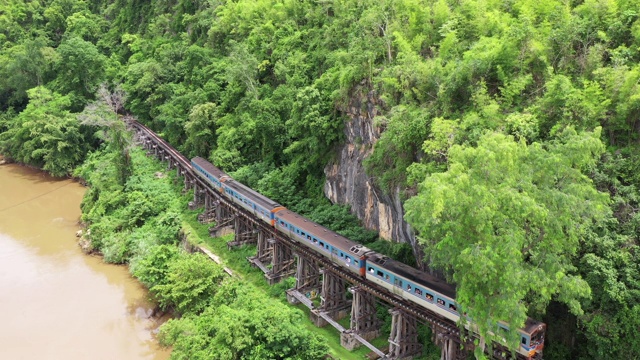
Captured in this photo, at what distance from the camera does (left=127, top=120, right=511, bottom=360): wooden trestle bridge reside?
60.5ft

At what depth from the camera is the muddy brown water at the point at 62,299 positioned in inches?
975

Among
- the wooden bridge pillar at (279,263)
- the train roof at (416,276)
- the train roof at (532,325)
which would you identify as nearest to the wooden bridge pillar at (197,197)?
the wooden bridge pillar at (279,263)

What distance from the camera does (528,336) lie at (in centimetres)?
1518

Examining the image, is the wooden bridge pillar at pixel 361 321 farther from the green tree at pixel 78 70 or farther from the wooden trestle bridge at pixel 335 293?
the green tree at pixel 78 70

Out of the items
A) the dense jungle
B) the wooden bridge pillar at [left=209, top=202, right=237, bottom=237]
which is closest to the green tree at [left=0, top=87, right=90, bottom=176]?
the dense jungle

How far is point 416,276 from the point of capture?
18859mm

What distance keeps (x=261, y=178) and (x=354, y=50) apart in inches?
390

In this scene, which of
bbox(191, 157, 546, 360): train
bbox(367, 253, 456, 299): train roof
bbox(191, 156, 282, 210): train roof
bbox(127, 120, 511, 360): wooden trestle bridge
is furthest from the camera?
bbox(191, 156, 282, 210): train roof

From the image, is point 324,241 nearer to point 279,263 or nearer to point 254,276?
point 279,263

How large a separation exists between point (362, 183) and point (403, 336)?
8.31m

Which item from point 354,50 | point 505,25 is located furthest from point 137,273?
point 505,25

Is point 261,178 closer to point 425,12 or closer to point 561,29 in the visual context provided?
point 425,12

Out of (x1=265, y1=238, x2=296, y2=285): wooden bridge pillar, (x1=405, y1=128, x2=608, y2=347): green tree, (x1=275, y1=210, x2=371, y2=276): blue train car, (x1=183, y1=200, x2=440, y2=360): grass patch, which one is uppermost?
(x1=405, y1=128, x2=608, y2=347): green tree

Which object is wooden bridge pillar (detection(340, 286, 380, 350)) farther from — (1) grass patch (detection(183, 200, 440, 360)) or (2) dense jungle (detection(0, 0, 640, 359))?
(2) dense jungle (detection(0, 0, 640, 359))
